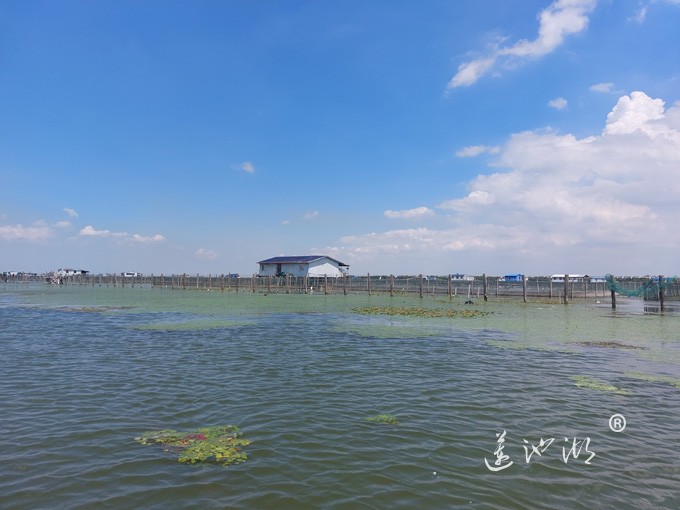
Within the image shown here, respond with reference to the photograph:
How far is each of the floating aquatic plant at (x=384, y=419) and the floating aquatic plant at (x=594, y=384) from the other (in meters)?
5.40

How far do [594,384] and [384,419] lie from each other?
6.10 m

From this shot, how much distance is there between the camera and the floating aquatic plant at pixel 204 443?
6.38 m

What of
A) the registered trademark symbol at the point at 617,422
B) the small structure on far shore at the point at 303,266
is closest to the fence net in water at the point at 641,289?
the registered trademark symbol at the point at 617,422

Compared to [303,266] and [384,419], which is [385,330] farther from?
[303,266]

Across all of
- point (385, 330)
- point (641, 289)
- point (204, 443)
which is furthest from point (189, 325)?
point (641, 289)

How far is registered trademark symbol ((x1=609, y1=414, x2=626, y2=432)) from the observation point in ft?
25.6

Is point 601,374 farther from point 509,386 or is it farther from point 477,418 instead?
point 477,418

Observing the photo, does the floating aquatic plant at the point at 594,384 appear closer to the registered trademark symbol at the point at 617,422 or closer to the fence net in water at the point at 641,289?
the registered trademark symbol at the point at 617,422

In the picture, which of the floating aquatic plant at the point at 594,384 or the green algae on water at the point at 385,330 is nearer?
the floating aquatic plant at the point at 594,384

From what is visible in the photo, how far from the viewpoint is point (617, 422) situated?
8125mm

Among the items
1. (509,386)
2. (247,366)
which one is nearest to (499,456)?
(509,386)

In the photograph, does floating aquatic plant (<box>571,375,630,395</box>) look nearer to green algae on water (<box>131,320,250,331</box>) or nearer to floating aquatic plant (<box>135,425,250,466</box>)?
floating aquatic plant (<box>135,425,250,466</box>)

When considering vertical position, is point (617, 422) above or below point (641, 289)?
below

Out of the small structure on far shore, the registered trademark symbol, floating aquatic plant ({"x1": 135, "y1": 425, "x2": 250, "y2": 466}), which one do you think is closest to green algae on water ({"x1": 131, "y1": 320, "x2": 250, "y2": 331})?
floating aquatic plant ({"x1": 135, "y1": 425, "x2": 250, "y2": 466})
